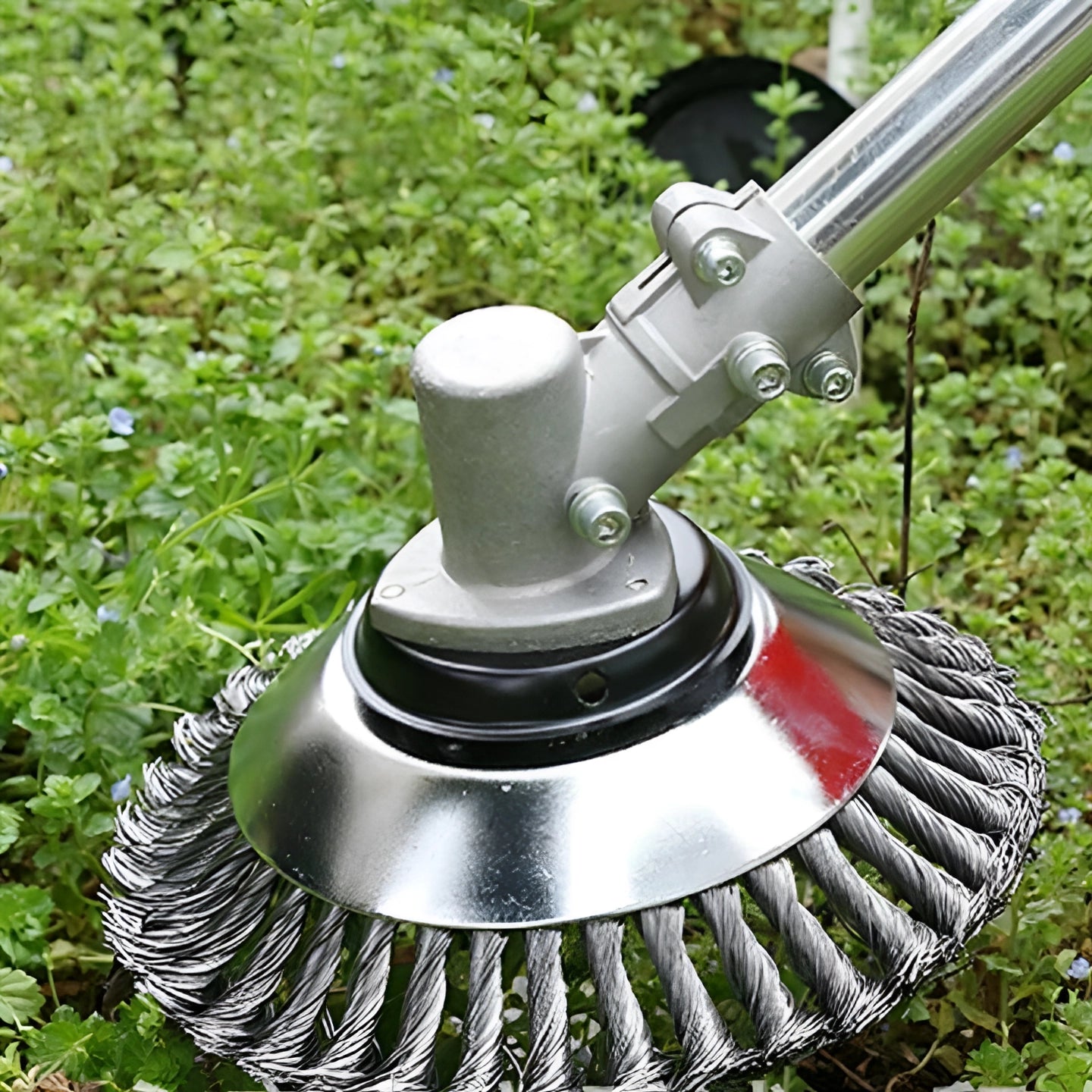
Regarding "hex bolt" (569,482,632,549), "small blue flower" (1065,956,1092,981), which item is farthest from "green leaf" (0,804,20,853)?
"small blue flower" (1065,956,1092,981)

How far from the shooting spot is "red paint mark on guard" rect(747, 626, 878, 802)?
1096mm

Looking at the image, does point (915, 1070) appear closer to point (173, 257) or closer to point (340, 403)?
point (340, 403)

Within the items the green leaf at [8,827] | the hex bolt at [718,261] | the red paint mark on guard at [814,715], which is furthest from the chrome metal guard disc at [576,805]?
the green leaf at [8,827]

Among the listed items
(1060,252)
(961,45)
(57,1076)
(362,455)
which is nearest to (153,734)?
(57,1076)

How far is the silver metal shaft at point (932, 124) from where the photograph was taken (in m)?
1.08

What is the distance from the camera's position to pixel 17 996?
1385 millimetres

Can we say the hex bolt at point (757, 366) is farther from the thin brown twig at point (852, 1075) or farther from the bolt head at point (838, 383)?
the thin brown twig at point (852, 1075)

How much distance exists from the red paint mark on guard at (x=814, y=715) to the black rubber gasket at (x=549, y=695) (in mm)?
32

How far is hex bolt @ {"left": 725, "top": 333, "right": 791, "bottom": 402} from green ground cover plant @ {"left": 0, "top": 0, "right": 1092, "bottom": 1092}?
0.85 feet

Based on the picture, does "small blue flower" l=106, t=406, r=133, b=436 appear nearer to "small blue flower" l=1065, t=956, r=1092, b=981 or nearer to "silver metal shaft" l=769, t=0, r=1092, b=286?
"silver metal shaft" l=769, t=0, r=1092, b=286

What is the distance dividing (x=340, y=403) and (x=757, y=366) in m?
1.41

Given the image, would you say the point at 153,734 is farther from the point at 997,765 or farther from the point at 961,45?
the point at 961,45

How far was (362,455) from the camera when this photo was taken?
83.0 inches

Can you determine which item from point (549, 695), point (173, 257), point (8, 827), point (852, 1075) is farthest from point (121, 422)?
point (852, 1075)
